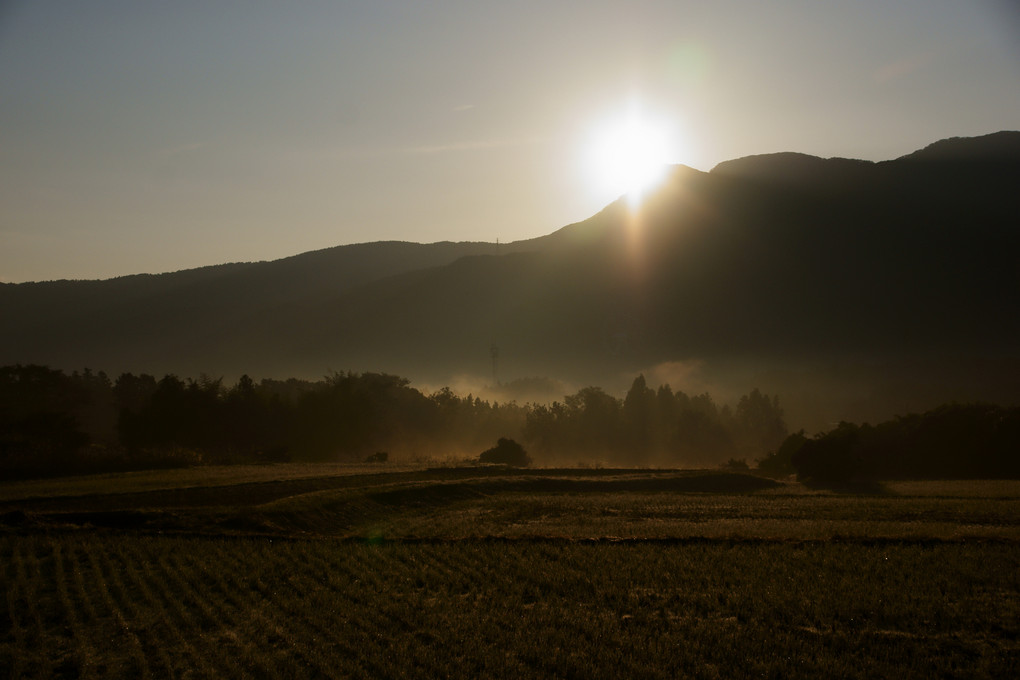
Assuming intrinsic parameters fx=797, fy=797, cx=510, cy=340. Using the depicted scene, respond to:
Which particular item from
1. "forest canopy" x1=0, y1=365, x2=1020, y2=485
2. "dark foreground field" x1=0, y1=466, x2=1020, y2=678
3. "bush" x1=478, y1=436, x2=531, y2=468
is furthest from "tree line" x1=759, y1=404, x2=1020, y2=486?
"dark foreground field" x1=0, y1=466, x2=1020, y2=678

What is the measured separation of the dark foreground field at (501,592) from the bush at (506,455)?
4258cm

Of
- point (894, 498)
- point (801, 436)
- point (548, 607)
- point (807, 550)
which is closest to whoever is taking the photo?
point (548, 607)

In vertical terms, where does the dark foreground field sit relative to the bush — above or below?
above

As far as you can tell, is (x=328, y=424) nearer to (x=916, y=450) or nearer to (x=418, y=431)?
(x=418, y=431)

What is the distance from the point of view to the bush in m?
83.9

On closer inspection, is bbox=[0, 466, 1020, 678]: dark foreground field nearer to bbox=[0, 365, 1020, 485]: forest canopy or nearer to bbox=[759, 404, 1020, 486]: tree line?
bbox=[759, 404, 1020, 486]: tree line

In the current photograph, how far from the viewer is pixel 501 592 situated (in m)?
22.3

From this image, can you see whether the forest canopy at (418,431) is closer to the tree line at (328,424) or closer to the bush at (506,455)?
the tree line at (328,424)

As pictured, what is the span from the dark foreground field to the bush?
1676 inches

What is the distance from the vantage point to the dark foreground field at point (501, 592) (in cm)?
Answer: 1662

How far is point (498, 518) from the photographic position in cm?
4022

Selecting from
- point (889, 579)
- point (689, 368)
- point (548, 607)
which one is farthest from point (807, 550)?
point (689, 368)

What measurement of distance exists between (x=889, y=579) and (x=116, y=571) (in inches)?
911

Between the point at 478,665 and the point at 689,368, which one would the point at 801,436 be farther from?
the point at 689,368
